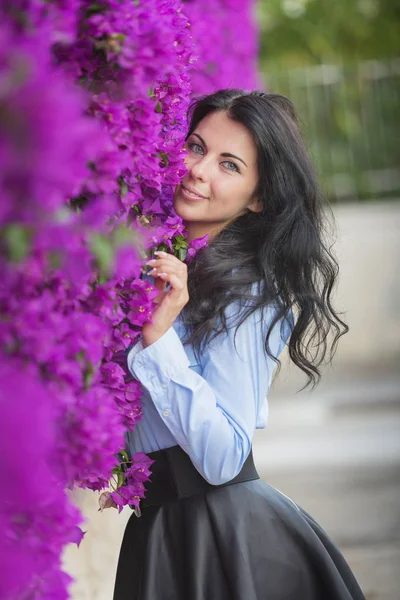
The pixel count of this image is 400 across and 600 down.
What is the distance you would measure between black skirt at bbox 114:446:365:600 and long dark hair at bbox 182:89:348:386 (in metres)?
0.35

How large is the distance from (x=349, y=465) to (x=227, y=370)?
4454mm

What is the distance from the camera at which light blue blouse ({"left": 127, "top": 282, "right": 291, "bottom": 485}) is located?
211 centimetres

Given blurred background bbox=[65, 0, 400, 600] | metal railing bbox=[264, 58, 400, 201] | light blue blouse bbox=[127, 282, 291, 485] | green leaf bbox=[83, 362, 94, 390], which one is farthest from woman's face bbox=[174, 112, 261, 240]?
metal railing bbox=[264, 58, 400, 201]

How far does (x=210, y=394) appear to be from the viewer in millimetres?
2160

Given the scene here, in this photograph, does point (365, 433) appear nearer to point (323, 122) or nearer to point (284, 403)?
point (284, 403)

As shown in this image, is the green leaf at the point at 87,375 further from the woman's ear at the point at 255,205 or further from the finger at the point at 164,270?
the woman's ear at the point at 255,205

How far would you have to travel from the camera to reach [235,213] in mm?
2596

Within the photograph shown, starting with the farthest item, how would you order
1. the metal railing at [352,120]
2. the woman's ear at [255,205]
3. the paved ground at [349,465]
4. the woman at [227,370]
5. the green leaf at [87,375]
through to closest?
the metal railing at [352,120] → the paved ground at [349,465] → the woman's ear at [255,205] → the woman at [227,370] → the green leaf at [87,375]

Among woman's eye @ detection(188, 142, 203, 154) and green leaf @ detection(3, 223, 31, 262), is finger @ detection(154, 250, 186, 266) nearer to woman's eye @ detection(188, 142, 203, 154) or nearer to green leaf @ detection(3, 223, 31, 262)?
woman's eye @ detection(188, 142, 203, 154)

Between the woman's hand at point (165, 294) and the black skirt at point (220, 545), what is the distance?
14.2 inches

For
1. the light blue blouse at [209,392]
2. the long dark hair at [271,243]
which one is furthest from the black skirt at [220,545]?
the long dark hair at [271,243]

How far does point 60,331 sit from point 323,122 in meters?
9.87

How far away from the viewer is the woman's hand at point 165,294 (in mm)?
2043

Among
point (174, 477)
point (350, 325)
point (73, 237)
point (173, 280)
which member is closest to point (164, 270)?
point (173, 280)
